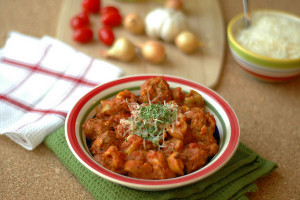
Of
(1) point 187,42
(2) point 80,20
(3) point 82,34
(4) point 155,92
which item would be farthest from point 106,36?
(4) point 155,92

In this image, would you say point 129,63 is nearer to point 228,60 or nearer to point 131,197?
point 228,60

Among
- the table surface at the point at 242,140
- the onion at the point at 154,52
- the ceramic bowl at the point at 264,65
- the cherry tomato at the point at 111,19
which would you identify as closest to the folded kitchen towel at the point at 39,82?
the table surface at the point at 242,140

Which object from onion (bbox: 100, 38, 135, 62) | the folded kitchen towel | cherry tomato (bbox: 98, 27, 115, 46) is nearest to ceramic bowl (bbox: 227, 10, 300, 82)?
onion (bbox: 100, 38, 135, 62)

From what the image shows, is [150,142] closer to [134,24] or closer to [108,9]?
[134,24]

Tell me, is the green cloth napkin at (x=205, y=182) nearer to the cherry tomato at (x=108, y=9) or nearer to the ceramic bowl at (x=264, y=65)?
the ceramic bowl at (x=264, y=65)

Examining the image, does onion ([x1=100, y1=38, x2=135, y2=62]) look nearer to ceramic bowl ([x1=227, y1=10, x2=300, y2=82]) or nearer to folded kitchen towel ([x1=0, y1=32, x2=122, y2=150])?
folded kitchen towel ([x1=0, y1=32, x2=122, y2=150])

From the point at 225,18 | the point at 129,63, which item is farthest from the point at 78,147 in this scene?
the point at 225,18
